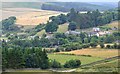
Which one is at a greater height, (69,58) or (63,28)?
(63,28)

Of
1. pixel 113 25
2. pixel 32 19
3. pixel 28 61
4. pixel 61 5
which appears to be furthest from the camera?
pixel 61 5

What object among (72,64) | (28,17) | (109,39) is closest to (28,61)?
(72,64)

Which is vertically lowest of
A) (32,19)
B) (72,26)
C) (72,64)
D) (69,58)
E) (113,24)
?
(72,64)

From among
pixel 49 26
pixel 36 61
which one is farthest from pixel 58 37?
pixel 36 61

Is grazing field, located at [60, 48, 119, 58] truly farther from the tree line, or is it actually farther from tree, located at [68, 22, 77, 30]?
tree, located at [68, 22, 77, 30]

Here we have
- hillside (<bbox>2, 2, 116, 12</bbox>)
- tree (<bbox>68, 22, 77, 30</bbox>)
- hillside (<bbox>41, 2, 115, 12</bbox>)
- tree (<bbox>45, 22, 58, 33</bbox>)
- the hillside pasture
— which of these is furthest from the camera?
hillside (<bbox>2, 2, 116, 12</bbox>)

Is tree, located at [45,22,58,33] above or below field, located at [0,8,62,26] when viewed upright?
below

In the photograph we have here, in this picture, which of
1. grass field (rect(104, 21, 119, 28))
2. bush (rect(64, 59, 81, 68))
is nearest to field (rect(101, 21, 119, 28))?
grass field (rect(104, 21, 119, 28))

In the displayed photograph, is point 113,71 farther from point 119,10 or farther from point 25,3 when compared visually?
point 25,3

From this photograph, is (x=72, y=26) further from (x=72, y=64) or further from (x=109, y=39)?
(x=72, y=64)

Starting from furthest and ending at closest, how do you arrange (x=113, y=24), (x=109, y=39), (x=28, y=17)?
(x=28, y=17)
(x=113, y=24)
(x=109, y=39)

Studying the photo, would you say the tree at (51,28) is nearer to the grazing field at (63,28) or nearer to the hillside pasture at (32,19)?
the grazing field at (63,28)
